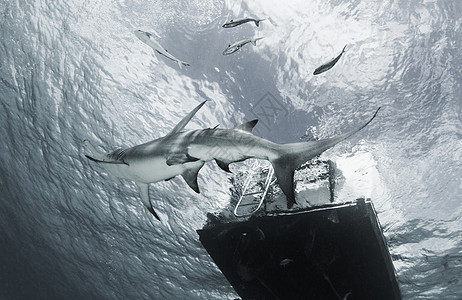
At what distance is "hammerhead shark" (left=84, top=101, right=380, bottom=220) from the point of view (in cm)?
284

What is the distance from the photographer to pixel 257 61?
331 inches

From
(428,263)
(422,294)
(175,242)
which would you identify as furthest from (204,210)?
(422,294)

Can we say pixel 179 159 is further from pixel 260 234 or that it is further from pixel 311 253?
pixel 311 253

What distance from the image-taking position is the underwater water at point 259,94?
770cm

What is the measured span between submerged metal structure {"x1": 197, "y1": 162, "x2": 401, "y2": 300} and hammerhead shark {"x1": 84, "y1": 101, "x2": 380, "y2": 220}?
3.56 meters

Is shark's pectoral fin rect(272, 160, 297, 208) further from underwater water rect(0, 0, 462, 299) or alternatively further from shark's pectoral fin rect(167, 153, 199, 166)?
underwater water rect(0, 0, 462, 299)

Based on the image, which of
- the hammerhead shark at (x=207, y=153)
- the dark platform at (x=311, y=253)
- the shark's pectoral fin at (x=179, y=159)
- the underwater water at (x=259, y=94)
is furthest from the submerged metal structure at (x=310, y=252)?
the shark's pectoral fin at (x=179, y=159)

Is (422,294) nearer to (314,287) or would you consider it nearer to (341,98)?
(314,287)

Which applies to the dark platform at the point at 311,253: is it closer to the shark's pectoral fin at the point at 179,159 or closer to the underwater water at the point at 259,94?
the underwater water at the point at 259,94

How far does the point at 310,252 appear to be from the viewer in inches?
295

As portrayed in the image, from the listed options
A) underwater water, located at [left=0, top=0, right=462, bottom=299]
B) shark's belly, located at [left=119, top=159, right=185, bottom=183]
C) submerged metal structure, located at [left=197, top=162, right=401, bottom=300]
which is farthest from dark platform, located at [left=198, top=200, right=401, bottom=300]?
shark's belly, located at [left=119, top=159, right=185, bottom=183]

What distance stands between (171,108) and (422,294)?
46.9 feet

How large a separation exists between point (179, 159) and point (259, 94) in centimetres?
570

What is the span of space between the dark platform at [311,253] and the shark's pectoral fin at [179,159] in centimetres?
422
